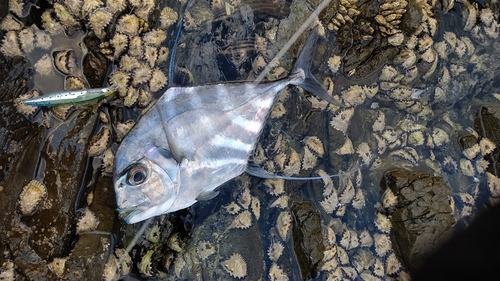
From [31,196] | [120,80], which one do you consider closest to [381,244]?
[120,80]

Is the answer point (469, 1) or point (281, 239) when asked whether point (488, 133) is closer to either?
point (469, 1)

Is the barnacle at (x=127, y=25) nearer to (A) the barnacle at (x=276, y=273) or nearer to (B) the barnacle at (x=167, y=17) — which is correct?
(B) the barnacle at (x=167, y=17)

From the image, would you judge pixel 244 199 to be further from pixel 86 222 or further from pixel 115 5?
pixel 115 5

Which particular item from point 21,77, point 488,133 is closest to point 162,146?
point 21,77

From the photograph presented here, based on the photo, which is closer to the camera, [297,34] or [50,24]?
[50,24]

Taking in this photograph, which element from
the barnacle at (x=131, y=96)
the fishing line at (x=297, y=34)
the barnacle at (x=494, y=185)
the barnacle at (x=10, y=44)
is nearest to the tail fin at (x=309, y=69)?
the fishing line at (x=297, y=34)

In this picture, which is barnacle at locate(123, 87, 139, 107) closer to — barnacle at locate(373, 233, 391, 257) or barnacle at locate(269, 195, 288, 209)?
barnacle at locate(269, 195, 288, 209)

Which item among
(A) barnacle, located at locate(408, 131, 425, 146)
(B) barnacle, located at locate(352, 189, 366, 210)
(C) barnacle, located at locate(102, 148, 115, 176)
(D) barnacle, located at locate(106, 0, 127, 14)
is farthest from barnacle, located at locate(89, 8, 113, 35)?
(A) barnacle, located at locate(408, 131, 425, 146)
